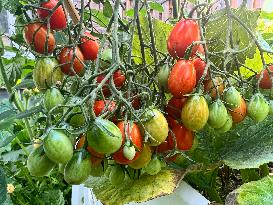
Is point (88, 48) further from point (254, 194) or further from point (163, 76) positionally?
point (254, 194)

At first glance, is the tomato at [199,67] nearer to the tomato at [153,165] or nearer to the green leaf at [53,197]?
the tomato at [153,165]

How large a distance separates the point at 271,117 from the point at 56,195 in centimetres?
85

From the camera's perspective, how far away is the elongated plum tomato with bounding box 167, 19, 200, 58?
1.53ft

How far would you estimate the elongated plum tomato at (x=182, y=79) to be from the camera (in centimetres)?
44

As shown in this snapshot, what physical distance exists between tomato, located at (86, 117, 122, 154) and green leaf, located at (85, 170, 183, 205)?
0.14 meters

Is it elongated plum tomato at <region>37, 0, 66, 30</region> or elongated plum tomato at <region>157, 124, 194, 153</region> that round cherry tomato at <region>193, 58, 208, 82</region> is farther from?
elongated plum tomato at <region>37, 0, 66, 30</region>

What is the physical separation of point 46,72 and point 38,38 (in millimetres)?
55

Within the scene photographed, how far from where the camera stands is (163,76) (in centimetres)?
48

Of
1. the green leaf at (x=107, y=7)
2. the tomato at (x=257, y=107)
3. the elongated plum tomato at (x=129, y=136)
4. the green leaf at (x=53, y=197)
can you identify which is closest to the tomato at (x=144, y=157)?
the elongated plum tomato at (x=129, y=136)

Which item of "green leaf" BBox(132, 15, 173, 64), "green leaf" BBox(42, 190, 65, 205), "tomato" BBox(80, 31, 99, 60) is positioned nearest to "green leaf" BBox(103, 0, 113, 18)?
"green leaf" BBox(132, 15, 173, 64)

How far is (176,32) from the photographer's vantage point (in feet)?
1.55

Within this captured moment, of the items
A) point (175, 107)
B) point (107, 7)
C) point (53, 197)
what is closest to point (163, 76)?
point (175, 107)

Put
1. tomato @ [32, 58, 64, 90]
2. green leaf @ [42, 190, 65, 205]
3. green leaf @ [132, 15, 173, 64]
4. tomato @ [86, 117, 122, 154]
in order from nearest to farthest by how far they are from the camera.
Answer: tomato @ [86, 117, 122, 154] → tomato @ [32, 58, 64, 90] → green leaf @ [132, 15, 173, 64] → green leaf @ [42, 190, 65, 205]

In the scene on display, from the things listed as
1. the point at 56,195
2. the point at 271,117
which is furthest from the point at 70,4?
the point at 56,195
